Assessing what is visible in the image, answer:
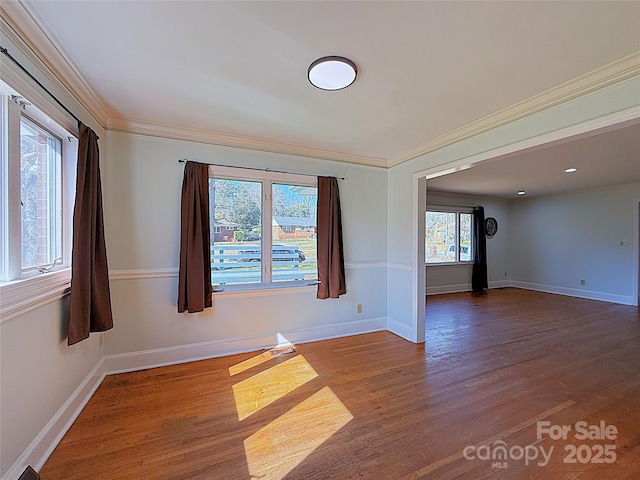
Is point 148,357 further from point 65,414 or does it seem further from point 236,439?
point 236,439

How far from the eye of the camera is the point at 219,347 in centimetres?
307

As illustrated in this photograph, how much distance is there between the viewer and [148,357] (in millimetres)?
2795

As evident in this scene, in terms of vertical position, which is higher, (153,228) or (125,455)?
(153,228)

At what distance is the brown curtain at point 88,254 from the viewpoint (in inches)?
76.8

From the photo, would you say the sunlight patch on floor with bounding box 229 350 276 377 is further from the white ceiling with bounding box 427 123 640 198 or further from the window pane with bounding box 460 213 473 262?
the window pane with bounding box 460 213 473 262

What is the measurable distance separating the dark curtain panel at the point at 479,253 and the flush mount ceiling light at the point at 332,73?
629 centimetres

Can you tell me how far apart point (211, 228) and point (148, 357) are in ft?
4.68

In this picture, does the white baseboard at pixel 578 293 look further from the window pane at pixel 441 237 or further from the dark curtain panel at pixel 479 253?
the window pane at pixel 441 237

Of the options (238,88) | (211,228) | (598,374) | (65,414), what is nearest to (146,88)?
(238,88)

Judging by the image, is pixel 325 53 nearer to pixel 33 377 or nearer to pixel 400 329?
pixel 33 377

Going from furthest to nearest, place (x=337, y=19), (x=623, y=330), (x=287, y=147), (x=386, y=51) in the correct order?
(x=623, y=330) < (x=287, y=147) < (x=386, y=51) < (x=337, y=19)

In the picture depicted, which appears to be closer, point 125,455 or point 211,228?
point 125,455

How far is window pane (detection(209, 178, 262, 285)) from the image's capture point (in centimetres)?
307

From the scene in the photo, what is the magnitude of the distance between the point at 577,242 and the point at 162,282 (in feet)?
27.2
